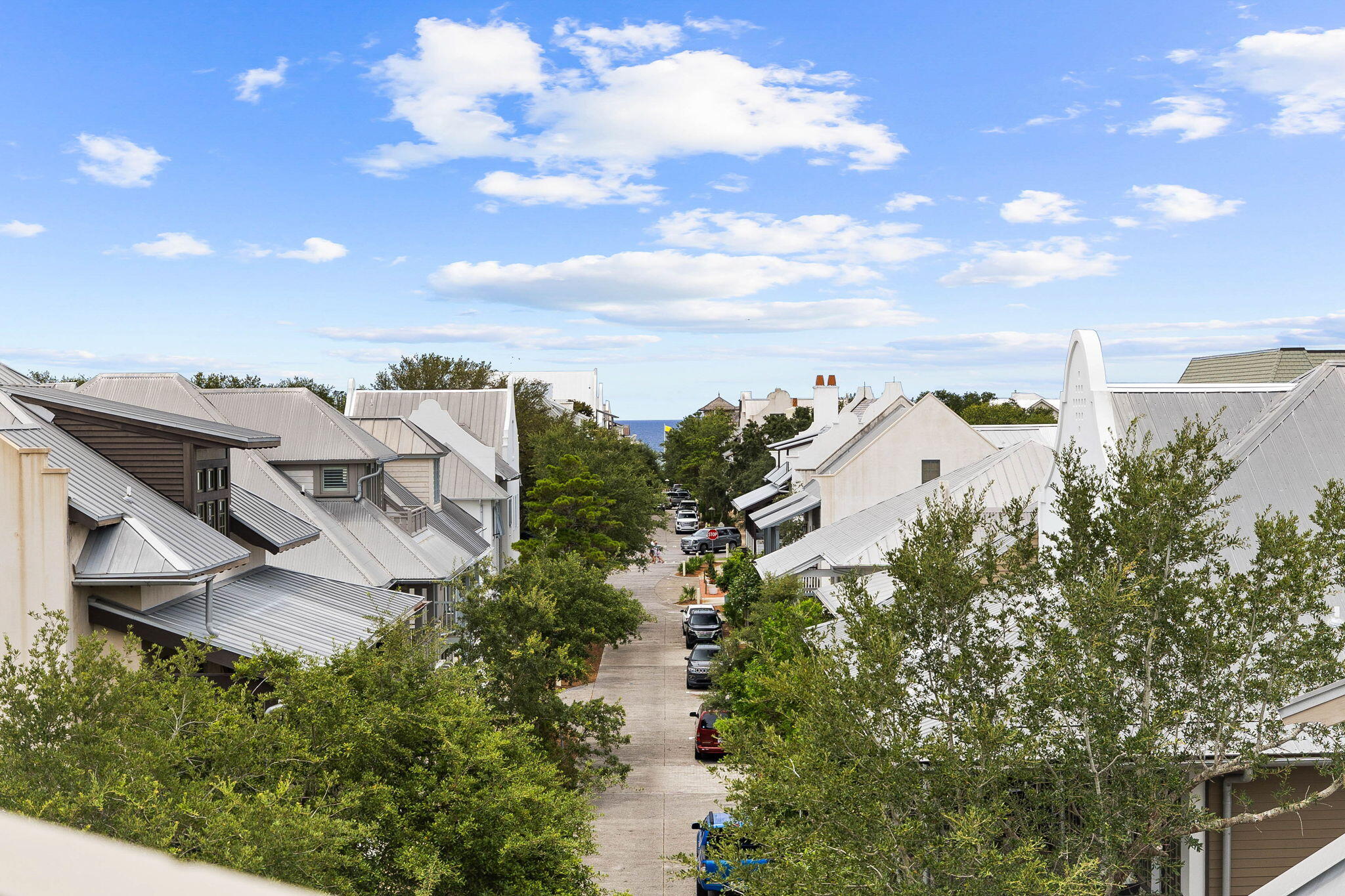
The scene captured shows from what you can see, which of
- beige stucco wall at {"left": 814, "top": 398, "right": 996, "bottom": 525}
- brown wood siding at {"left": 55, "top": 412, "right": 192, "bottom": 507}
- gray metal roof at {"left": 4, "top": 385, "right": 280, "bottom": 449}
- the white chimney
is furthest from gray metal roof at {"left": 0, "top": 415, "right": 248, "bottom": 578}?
the white chimney

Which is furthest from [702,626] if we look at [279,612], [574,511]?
[279,612]

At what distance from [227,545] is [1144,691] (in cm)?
1483

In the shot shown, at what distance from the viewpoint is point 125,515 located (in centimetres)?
1669

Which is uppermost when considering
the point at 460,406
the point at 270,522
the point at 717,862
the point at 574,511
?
the point at 460,406

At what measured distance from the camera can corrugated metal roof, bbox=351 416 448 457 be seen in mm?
38562

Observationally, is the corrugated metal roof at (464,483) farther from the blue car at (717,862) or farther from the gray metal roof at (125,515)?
the gray metal roof at (125,515)

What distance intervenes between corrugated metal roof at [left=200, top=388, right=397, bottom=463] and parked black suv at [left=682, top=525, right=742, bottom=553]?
46216 millimetres

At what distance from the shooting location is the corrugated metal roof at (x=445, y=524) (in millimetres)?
36594

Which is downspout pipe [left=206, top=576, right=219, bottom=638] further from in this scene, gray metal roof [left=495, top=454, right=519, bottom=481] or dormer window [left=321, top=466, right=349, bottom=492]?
gray metal roof [left=495, top=454, right=519, bottom=481]

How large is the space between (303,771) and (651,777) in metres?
16.9

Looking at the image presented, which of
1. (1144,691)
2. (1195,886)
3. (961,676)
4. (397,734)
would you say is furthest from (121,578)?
(1195,886)

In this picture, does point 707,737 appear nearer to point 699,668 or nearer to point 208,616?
point 699,668

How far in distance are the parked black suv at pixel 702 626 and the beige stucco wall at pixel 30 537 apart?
102 ft

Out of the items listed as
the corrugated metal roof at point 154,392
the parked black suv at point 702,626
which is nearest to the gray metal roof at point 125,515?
the corrugated metal roof at point 154,392
